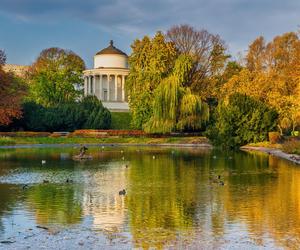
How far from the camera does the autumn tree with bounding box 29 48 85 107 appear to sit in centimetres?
7644

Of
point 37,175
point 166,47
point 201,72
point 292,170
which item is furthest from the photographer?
point 201,72

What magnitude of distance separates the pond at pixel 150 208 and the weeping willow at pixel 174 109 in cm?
2909

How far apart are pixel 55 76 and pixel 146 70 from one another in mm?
19882

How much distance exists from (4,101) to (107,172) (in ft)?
99.2

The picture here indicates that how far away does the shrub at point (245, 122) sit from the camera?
1917 inches

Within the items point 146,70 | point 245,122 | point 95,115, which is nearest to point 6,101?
point 95,115

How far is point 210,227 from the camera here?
12.7 meters

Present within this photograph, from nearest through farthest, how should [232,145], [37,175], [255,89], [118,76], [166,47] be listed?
[37,175] → [232,145] → [255,89] → [166,47] → [118,76]

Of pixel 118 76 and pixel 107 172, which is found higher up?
pixel 118 76

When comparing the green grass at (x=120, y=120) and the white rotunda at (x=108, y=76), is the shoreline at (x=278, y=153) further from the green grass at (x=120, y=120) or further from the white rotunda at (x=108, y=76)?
the white rotunda at (x=108, y=76)

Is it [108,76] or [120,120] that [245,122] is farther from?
[108,76]

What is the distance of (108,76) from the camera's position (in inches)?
3573

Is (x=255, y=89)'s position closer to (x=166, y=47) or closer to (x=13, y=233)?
(x=166, y=47)

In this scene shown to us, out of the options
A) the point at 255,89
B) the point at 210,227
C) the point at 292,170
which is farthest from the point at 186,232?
the point at 255,89
